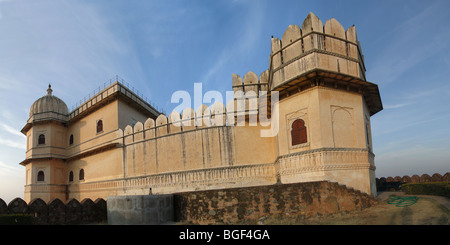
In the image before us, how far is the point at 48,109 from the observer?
89.5 feet

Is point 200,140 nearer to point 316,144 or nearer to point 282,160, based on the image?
point 282,160

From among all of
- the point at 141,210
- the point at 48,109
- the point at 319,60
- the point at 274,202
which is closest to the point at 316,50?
the point at 319,60

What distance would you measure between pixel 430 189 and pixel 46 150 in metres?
27.8

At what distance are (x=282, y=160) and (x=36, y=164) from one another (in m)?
22.8

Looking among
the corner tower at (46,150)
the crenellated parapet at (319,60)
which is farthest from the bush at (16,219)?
the corner tower at (46,150)

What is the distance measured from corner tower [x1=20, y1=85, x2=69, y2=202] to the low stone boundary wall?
1641 cm

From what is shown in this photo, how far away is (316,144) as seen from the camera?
40.3 ft

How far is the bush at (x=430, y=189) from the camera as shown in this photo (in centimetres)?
1214

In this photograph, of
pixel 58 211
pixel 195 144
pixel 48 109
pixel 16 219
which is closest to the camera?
pixel 16 219

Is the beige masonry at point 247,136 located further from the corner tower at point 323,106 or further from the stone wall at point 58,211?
the stone wall at point 58,211

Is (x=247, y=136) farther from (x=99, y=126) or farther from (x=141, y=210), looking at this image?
(x=99, y=126)

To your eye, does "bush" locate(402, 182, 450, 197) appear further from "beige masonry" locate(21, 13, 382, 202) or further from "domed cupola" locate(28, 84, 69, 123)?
"domed cupola" locate(28, 84, 69, 123)

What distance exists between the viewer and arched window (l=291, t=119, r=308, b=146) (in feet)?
42.3
